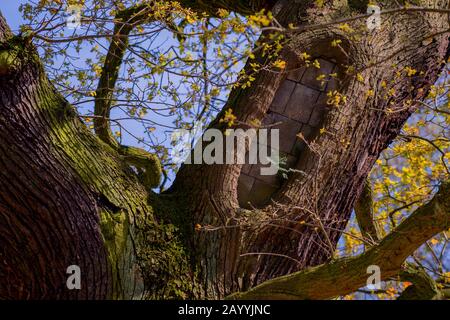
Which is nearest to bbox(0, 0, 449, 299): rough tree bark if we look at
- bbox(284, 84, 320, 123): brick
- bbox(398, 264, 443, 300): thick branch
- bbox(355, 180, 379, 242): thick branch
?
bbox(284, 84, 320, 123): brick

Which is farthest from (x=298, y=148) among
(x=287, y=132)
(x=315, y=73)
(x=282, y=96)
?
(x=315, y=73)

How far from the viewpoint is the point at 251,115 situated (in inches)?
179

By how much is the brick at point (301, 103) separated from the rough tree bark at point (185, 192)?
0.58 ft

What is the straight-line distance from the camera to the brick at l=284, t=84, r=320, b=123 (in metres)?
4.71

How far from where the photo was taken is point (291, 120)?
4.70 m

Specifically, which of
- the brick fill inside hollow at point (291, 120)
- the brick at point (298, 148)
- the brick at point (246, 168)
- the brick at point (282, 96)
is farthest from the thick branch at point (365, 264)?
the brick at point (282, 96)

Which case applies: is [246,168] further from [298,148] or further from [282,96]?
[282,96]

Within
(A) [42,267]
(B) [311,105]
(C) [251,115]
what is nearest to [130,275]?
(A) [42,267]

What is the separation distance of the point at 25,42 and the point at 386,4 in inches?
110

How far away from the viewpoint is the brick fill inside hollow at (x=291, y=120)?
465 cm

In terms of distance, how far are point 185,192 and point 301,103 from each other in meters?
1.10

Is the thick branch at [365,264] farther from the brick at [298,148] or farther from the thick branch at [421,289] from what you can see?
the brick at [298,148]

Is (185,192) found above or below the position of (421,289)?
above
